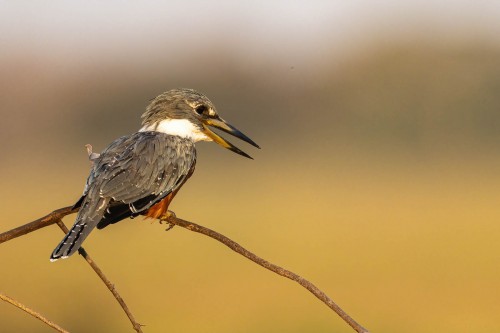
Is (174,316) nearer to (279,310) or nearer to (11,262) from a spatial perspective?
(279,310)

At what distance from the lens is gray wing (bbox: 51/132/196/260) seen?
5531 millimetres

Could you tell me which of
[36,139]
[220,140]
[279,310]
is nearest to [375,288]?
[279,310]

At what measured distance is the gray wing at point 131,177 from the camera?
553 centimetres

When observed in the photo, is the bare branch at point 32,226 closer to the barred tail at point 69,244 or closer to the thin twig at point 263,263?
the thin twig at point 263,263

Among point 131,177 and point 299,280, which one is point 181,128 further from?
point 299,280

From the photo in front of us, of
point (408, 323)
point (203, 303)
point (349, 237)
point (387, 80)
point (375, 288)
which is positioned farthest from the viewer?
point (387, 80)

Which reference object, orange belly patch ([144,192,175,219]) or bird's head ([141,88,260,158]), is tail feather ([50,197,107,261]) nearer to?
orange belly patch ([144,192,175,219])

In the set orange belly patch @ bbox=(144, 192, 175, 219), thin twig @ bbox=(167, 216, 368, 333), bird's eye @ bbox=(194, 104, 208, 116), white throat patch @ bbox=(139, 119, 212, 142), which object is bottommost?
thin twig @ bbox=(167, 216, 368, 333)

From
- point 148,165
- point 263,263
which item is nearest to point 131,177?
point 148,165

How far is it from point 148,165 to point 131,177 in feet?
0.75

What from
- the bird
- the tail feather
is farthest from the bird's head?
the tail feather

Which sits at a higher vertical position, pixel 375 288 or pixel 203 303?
pixel 375 288

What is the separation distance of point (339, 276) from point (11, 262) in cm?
592

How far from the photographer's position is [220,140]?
6.44m
